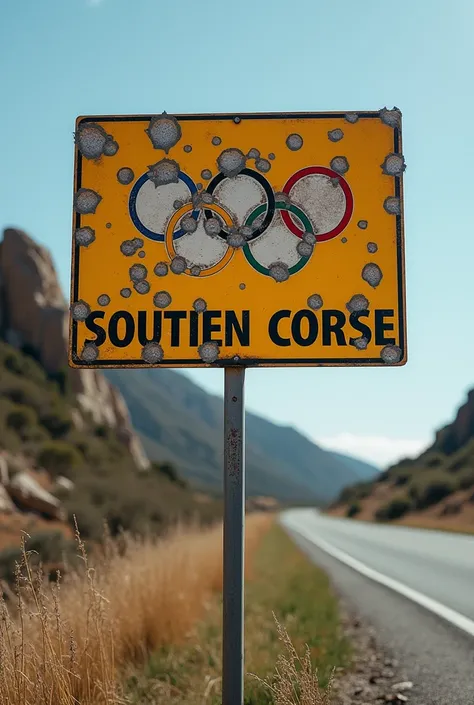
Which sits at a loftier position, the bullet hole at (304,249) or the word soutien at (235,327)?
the bullet hole at (304,249)

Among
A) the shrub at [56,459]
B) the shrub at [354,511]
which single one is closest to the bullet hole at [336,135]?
the shrub at [56,459]

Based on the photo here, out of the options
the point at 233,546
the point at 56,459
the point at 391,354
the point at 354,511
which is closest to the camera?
the point at 233,546

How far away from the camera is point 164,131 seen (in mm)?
3475

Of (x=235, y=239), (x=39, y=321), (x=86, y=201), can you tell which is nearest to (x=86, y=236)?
(x=86, y=201)

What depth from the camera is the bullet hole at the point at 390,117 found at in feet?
11.2

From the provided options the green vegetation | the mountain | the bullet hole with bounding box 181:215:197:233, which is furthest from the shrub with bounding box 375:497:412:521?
the bullet hole with bounding box 181:215:197:233

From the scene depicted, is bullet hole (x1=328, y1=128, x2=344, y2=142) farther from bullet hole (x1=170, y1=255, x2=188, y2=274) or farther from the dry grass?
the dry grass

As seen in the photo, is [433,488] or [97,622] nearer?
[97,622]

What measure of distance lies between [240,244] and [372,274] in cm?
60

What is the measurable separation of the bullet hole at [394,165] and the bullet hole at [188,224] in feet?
2.88

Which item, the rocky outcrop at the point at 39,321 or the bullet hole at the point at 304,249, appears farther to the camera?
the rocky outcrop at the point at 39,321

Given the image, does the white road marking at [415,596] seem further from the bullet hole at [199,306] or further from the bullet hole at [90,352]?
the bullet hole at [90,352]

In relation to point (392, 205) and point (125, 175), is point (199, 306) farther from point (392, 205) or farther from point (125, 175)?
point (392, 205)

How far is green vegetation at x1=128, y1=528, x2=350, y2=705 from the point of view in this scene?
4664 millimetres
